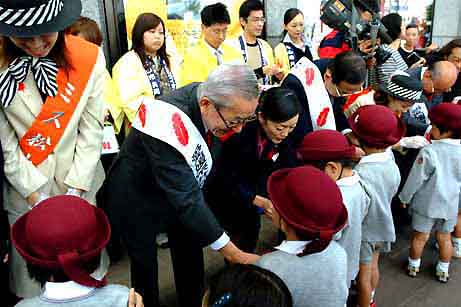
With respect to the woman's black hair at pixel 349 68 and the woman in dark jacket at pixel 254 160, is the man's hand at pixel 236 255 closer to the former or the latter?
the woman in dark jacket at pixel 254 160

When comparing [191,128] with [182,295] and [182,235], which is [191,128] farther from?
[182,295]

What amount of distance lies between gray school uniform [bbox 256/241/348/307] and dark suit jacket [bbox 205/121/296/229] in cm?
87

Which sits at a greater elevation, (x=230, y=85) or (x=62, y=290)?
(x=230, y=85)

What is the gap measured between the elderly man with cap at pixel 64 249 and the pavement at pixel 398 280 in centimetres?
167

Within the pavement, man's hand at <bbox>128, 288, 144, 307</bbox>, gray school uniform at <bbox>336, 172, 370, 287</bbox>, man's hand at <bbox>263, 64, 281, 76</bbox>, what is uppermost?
man's hand at <bbox>263, 64, 281, 76</bbox>

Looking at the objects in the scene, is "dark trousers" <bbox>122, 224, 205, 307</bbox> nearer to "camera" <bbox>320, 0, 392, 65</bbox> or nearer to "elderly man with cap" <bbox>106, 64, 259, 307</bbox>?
"elderly man with cap" <bbox>106, 64, 259, 307</bbox>

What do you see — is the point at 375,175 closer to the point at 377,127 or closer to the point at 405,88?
the point at 377,127

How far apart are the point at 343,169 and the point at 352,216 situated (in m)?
0.24

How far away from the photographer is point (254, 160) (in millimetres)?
2516

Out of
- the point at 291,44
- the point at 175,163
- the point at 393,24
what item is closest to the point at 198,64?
the point at 291,44

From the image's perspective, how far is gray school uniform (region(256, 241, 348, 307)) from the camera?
5.06ft

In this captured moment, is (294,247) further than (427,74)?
No

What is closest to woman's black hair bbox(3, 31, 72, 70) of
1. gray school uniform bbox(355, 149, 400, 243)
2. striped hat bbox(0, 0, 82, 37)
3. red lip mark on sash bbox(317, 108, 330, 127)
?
striped hat bbox(0, 0, 82, 37)

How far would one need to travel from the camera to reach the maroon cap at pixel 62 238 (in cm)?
122
